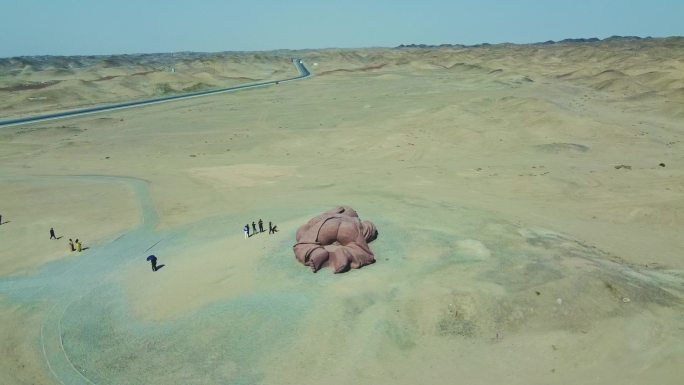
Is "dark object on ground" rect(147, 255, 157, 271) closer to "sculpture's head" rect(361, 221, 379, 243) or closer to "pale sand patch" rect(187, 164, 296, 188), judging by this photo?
"sculpture's head" rect(361, 221, 379, 243)

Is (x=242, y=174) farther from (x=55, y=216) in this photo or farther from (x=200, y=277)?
(x=200, y=277)

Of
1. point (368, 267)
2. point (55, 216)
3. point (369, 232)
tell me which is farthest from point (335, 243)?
point (55, 216)

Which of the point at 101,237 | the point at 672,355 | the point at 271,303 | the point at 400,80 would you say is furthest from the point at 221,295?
the point at 400,80

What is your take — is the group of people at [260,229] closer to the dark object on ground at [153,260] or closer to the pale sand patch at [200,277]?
the pale sand patch at [200,277]

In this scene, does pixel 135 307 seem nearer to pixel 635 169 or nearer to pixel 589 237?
pixel 589 237

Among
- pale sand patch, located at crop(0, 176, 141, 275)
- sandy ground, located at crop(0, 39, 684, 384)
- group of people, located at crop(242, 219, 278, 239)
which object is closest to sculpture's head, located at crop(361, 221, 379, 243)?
sandy ground, located at crop(0, 39, 684, 384)

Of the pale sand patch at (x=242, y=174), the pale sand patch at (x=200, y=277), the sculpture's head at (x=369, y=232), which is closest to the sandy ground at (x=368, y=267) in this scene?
the pale sand patch at (x=200, y=277)

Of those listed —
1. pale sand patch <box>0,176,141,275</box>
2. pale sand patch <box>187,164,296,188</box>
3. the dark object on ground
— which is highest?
the dark object on ground
